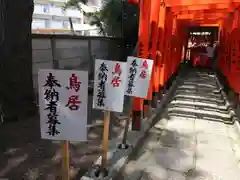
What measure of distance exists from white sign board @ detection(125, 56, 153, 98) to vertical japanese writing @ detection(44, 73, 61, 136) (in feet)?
6.50

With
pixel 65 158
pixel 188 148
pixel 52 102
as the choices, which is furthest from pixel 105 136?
pixel 188 148

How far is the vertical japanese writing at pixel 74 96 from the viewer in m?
2.59

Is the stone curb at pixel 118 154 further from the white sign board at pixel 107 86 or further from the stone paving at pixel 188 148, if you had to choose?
the white sign board at pixel 107 86

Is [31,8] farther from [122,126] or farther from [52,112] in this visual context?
[52,112]

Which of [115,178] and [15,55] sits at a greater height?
[15,55]

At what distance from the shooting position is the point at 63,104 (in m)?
2.62

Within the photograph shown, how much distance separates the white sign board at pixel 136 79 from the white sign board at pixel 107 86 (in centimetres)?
100

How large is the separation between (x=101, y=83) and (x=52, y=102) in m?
0.95

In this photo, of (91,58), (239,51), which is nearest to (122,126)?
(239,51)

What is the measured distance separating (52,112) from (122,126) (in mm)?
3305

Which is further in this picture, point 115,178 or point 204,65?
point 204,65

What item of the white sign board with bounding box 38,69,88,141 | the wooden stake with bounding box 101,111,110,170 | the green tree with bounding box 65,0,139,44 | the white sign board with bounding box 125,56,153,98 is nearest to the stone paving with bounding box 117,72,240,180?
the wooden stake with bounding box 101,111,110,170

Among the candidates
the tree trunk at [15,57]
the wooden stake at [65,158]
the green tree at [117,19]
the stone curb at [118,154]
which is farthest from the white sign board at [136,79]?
the green tree at [117,19]

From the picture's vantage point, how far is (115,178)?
374 centimetres
